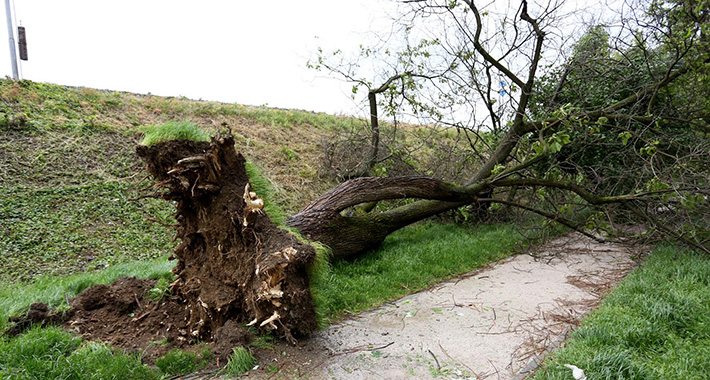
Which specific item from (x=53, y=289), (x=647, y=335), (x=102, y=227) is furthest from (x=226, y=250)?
(x=102, y=227)

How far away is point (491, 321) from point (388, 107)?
6.46 metres

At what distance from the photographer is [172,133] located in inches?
154

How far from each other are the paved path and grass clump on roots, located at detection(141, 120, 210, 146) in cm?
224

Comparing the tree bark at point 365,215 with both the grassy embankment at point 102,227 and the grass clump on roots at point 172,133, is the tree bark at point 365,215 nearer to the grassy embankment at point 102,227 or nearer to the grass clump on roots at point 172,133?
the grassy embankment at point 102,227

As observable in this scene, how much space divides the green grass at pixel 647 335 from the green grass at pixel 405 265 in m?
2.13

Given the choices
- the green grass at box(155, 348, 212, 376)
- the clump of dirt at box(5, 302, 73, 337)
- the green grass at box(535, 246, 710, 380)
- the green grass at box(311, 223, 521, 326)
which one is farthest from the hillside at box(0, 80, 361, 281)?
the green grass at box(535, 246, 710, 380)

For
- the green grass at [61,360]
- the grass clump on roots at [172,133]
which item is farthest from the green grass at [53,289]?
the grass clump on roots at [172,133]

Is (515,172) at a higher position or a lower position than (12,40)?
lower

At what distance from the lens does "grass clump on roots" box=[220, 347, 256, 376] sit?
10.3ft

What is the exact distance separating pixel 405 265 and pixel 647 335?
321cm

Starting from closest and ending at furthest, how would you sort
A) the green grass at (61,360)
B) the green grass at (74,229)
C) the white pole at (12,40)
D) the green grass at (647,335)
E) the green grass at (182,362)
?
the green grass at (61,360) → the green grass at (647,335) → the green grass at (182,362) → the green grass at (74,229) → the white pole at (12,40)

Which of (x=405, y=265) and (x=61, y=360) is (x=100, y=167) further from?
(x=61, y=360)

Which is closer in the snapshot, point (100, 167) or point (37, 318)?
point (37, 318)

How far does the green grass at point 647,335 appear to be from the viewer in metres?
2.93
